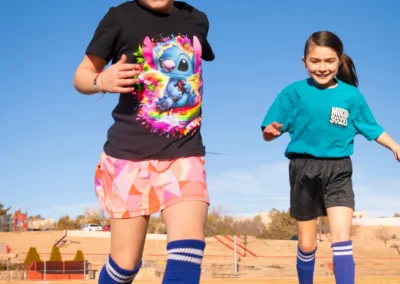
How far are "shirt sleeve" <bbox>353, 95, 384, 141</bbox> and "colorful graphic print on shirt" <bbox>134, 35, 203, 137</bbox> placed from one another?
99.4 inches

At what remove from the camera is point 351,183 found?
5.78 metres

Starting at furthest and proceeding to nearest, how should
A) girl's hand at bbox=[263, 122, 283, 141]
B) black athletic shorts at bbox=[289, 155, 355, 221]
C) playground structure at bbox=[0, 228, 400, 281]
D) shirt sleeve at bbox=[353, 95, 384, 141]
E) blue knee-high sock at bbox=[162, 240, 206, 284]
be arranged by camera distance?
playground structure at bbox=[0, 228, 400, 281], shirt sleeve at bbox=[353, 95, 384, 141], black athletic shorts at bbox=[289, 155, 355, 221], girl's hand at bbox=[263, 122, 283, 141], blue knee-high sock at bbox=[162, 240, 206, 284]

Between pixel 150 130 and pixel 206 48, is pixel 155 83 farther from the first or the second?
pixel 206 48

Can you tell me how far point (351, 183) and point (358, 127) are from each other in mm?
548

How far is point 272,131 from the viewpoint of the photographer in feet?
17.2

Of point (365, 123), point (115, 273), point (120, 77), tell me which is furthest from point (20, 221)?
point (120, 77)

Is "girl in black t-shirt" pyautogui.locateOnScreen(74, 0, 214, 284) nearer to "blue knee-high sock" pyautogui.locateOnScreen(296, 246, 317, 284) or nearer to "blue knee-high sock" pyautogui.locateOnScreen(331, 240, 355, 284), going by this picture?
"blue knee-high sock" pyautogui.locateOnScreen(331, 240, 355, 284)

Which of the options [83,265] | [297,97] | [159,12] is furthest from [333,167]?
[83,265]

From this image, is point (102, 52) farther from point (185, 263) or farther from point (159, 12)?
point (185, 263)

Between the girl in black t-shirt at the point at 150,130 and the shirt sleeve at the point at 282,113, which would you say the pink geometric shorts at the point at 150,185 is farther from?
the shirt sleeve at the point at 282,113

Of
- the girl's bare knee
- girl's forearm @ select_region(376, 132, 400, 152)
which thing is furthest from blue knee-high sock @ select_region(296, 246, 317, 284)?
girl's forearm @ select_region(376, 132, 400, 152)

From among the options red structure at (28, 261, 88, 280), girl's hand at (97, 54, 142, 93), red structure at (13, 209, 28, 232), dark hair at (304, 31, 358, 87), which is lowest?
red structure at (28, 261, 88, 280)

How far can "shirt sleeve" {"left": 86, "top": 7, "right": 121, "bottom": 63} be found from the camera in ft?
12.6

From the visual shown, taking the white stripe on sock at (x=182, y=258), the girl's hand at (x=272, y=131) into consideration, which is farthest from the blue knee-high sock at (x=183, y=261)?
the girl's hand at (x=272, y=131)
